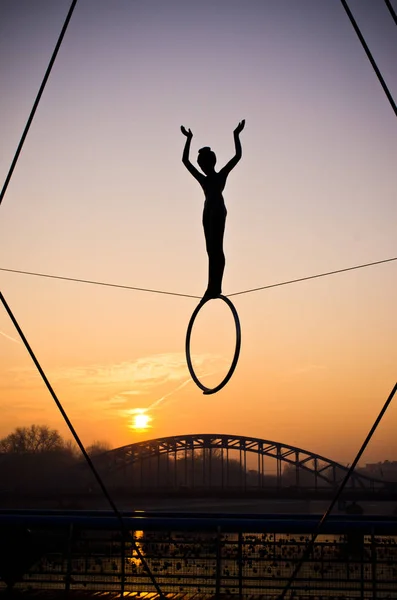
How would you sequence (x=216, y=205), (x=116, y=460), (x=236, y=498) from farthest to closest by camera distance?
1. (x=116, y=460)
2. (x=236, y=498)
3. (x=216, y=205)

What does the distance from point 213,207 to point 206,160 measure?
526 millimetres

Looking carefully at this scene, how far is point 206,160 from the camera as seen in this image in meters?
9.34

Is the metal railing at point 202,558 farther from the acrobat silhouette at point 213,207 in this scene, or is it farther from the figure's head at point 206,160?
the figure's head at point 206,160

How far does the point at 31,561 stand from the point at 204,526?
2350 mm

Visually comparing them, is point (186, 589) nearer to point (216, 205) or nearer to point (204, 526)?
point (204, 526)

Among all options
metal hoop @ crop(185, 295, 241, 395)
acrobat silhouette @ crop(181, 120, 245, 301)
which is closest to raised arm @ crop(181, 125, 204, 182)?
acrobat silhouette @ crop(181, 120, 245, 301)

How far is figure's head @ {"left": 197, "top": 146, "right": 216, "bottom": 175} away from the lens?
9.34 meters

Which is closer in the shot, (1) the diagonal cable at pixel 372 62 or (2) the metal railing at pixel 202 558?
(1) the diagonal cable at pixel 372 62

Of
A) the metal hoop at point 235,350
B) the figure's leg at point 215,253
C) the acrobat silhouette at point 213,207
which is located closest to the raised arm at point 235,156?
the acrobat silhouette at point 213,207

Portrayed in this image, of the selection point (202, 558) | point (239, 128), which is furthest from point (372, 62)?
point (202, 558)

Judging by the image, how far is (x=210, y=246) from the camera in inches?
367

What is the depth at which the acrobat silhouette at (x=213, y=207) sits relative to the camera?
9.23 meters

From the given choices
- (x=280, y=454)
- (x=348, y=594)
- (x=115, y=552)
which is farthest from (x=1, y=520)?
(x=280, y=454)

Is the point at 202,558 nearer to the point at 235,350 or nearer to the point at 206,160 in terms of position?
the point at 235,350
